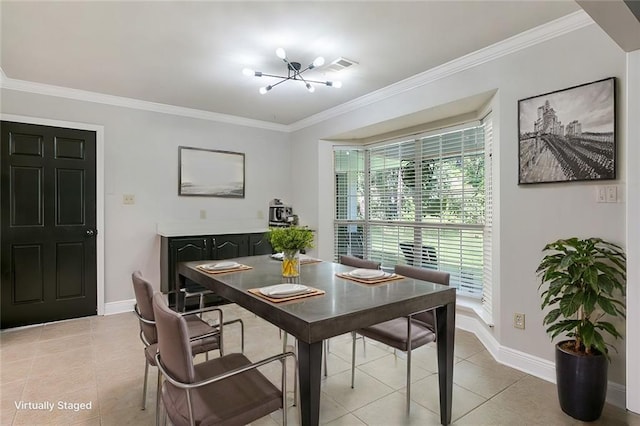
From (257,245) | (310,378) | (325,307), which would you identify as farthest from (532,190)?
(257,245)

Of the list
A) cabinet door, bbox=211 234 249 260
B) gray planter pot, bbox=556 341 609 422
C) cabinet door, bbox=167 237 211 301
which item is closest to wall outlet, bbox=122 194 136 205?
cabinet door, bbox=167 237 211 301

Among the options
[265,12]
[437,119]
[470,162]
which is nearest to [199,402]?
[265,12]

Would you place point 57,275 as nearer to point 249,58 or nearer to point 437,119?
point 249,58

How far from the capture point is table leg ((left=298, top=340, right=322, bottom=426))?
1391mm

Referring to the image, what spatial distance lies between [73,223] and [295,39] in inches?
124

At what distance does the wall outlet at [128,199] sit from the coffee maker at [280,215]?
6.08 ft

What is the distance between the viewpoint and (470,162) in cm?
354

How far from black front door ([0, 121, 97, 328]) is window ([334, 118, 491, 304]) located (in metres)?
A: 3.07

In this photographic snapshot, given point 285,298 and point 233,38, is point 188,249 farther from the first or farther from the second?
point 285,298

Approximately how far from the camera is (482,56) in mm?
2854

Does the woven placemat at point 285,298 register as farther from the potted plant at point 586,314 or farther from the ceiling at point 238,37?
the ceiling at point 238,37

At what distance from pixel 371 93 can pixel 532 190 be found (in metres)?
2.01

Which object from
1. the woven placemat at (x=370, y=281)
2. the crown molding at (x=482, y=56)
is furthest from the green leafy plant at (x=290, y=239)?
the crown molding at (x=482, y=56)

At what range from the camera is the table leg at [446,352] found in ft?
6.32
